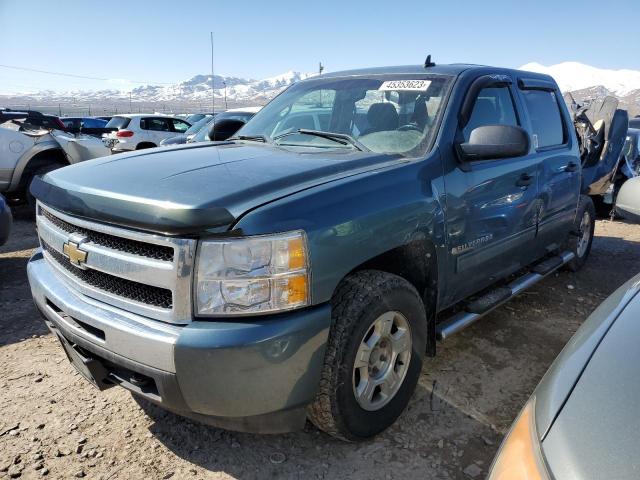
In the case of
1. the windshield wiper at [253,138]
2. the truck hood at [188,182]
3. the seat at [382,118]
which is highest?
the seat at [382,118]

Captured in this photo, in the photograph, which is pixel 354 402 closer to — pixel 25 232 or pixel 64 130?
pixel 25 232

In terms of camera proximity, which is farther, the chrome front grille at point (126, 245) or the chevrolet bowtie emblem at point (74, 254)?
the chevrolet bowtie emblem at point (74, 254)

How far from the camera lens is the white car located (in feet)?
43.7

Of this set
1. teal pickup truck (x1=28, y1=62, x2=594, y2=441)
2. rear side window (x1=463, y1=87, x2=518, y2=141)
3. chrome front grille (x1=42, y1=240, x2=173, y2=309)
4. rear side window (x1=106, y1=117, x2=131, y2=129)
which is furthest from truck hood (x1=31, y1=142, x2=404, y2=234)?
rear side window (x1=106, y1=117, x2=131, y2=129)

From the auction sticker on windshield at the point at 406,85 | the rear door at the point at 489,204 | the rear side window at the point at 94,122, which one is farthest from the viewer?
the rear side window at the point at 94,122

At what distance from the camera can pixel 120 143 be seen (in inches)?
503

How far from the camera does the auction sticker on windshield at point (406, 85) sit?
312 cm

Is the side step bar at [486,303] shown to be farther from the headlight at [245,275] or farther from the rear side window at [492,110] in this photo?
the headlight at [245,275]

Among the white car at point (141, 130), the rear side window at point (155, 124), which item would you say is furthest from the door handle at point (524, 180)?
the rear side window at point (155, 124)

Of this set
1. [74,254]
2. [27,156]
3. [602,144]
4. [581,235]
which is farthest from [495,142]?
[27,156]

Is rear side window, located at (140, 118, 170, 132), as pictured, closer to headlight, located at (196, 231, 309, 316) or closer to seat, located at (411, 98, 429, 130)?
seat, located at (411, 98, 429, 130)

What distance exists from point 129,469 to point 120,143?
1185cm

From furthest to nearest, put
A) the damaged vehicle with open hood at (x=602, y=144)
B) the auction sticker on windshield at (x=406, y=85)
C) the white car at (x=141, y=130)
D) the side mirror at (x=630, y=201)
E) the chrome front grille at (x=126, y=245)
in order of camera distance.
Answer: the white car at (x=141, y=130) → the damaged vehicle with open hood at (x=602, y=144) → the auction sticker on windshield at (x=406, y=85) → the side mirror at (x=630, y=201) → the chrome front grille at (x=126, y=245)

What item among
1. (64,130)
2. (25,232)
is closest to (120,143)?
(64,130)
